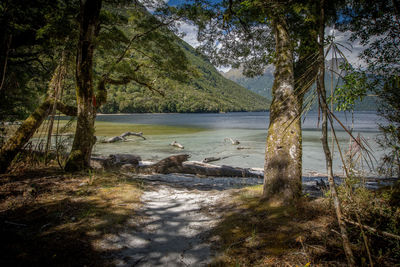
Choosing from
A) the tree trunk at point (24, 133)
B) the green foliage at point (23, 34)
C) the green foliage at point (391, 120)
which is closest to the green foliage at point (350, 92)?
the green foliage at point (391, 120)

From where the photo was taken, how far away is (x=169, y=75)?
29.5ft

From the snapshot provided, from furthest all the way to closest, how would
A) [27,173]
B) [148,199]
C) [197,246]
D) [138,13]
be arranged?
1. [138,13]
2. [27,173]
3. [148,199]
4. [197,246]

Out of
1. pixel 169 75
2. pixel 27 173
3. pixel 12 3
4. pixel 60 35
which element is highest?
pixel 12 3

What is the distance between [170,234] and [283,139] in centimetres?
267

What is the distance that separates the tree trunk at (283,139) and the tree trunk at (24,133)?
6.81 metres

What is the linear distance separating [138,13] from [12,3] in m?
3.72

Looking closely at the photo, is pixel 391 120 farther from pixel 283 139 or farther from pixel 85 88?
pixel 85 88

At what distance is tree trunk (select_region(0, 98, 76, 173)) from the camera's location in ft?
18.8

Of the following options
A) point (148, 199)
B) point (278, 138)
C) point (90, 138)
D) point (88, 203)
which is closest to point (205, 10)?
point (278, 138)

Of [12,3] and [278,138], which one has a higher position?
[12,3]

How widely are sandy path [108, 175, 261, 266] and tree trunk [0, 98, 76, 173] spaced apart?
4305 millimetres

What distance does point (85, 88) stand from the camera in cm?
605

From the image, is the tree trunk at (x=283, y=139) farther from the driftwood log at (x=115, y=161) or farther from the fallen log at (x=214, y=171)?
the driftwood log at (x=115, y=161)

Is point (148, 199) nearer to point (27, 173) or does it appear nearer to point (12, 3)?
point (27, 173)
